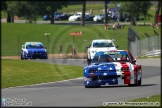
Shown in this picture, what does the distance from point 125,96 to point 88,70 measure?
137 inches

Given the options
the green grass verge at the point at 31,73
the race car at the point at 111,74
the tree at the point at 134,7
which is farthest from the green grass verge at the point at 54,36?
the race car at the point at 111,74

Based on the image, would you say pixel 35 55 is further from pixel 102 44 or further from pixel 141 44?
pixel 141 44

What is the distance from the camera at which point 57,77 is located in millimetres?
26641

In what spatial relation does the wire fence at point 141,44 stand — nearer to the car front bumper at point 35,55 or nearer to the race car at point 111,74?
the car front bumper at point 35,55

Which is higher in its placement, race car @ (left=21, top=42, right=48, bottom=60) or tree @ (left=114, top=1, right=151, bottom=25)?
tree @ (left=114, top=1, right=151, bottom=25)

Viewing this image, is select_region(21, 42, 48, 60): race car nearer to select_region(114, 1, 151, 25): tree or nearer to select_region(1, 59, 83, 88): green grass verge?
select_region(1, 59, 83, 88): green grass verge

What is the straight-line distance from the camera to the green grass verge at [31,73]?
2425 centimetres

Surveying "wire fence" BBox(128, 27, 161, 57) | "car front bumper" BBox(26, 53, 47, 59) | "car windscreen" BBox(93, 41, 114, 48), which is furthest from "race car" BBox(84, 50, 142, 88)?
"wire fence" BBox(128, 27, 161, 57)

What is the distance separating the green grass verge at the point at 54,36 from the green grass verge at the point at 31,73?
17.6 metres

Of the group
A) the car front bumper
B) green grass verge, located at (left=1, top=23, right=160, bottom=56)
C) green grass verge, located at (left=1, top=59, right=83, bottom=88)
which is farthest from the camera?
green grass verge, located at (left=1, top=23, right=160, bottom=56)

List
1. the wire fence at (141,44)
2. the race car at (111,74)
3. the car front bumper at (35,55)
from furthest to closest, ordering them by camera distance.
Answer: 1. the wire fence at (141,44)
2. the car front bumper at (35,55)
3. the race car at (111,74)

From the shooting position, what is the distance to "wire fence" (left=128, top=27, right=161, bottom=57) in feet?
149

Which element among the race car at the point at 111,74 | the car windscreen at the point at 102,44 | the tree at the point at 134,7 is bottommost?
the race car at the point at 111,74

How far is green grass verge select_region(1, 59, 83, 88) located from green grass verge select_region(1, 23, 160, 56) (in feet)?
57.9
